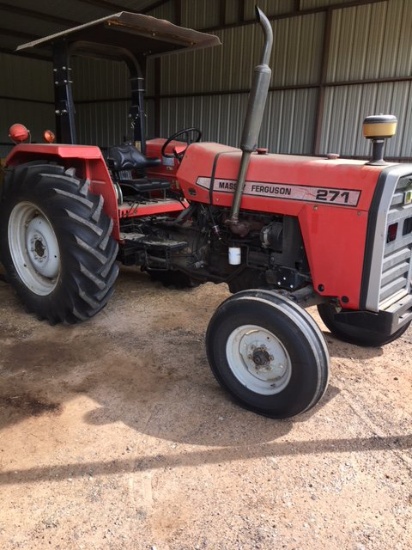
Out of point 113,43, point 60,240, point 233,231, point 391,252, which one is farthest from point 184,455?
point 113,43

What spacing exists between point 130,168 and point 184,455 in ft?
8.75

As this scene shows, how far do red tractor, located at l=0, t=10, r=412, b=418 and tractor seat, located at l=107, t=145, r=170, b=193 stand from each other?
1 centimetres

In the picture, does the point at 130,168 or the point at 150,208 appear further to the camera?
the point at 130,168

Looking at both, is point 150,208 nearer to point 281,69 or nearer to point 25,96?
point 281,69

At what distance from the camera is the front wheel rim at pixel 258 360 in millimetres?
2547

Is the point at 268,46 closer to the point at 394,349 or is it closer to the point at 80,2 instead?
the point at 394,349

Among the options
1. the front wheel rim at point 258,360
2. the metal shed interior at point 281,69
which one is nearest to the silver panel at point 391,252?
the front wheel rim at point 258,360

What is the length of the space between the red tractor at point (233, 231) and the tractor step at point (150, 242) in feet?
0.04

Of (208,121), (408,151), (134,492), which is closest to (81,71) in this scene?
(208,121)

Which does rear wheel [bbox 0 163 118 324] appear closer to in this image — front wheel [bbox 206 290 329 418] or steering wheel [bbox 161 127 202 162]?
steering wheel [bbox 161 127 202 162]

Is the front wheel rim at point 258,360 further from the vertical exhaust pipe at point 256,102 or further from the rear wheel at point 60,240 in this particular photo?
the rear wheel at point 60,240

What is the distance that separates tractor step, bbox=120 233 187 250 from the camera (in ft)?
11.7

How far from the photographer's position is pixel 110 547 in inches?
70.5

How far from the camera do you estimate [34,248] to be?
12.9ft
